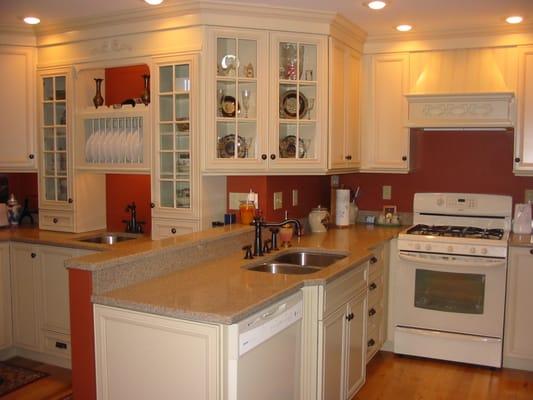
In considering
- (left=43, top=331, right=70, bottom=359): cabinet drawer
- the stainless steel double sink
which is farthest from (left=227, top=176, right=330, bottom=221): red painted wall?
(left=43, top=331, right=70, bottom=359): cabinet drawer

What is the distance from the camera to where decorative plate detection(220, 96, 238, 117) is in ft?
11.9

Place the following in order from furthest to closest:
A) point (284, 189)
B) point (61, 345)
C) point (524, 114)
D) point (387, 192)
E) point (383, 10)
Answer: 1. point (387, 192)
2. point (284, 189)
3. point (524, 114)
4. point (61, 345)
5. point (383, 10)

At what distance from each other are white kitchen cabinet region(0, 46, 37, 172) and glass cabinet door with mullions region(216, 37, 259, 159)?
160 cm

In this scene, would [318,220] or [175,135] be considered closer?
[175,135]

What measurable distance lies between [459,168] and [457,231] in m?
0.62

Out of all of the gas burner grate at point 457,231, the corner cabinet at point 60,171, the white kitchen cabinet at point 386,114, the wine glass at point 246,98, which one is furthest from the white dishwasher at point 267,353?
the corner cabinet at point 60,171

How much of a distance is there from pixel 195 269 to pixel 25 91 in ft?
7.41

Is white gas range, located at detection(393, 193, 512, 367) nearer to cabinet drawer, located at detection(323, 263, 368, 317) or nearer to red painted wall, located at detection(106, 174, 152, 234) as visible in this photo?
cabinet drawer, located at detection(323, 263, 368, 317)

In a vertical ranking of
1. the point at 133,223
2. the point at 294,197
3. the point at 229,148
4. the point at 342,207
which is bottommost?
the point at 133,223

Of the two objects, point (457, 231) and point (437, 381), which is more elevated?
point (457, 231)

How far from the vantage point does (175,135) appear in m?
3.67

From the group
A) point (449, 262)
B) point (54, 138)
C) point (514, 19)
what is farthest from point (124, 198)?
point (514, 19)

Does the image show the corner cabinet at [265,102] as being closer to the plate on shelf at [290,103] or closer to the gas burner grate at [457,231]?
the plate on shelf at [290,103]

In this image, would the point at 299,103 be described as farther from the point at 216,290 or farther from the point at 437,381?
the point at 437,381
